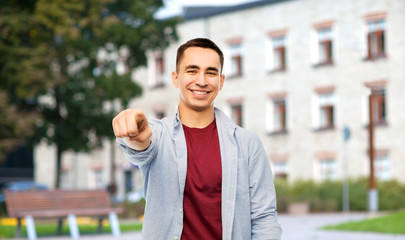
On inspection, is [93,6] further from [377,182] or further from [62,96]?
[377,182]

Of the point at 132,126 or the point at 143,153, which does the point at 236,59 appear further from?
the point at 132,126

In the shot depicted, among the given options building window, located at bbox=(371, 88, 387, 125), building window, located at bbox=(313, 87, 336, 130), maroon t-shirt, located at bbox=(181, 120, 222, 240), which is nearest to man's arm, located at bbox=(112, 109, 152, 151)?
maroon t-shirt, located at bbox=(181, 120, 222, 240)

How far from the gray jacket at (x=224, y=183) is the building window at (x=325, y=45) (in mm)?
36083

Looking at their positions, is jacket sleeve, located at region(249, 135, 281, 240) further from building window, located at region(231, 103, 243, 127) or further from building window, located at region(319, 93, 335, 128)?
building window, located at region(231, 103, 243, 127)

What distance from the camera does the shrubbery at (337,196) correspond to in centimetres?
3334

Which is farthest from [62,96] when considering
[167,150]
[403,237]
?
[167,150]

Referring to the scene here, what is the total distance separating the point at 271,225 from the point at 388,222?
655 inches

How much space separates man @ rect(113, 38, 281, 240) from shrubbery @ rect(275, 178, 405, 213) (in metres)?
29.4

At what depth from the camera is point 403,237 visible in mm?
16125

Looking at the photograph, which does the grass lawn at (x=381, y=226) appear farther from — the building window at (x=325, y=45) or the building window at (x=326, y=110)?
the building window at (x=325, y=45)

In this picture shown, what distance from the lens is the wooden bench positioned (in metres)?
16.7

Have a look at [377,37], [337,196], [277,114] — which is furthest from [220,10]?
[337,196]

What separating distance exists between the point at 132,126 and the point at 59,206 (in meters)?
15.2

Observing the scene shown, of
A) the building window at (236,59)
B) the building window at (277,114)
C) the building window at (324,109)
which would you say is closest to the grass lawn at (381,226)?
the building window at (324,109)
